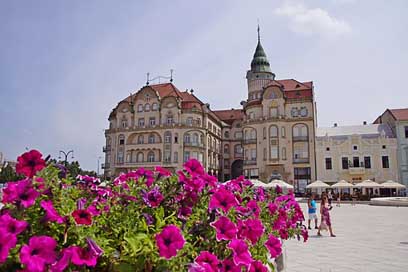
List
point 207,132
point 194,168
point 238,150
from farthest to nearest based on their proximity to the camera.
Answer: point 238,150
point 207,132
point 194,168

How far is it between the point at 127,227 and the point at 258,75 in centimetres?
6109

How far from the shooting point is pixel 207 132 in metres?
52.8

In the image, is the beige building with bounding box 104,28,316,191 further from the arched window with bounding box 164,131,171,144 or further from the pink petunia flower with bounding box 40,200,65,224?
the pink petunia flower with bounding box 40,200,65,224

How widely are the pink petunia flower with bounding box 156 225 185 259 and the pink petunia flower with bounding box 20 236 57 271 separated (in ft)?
1.58

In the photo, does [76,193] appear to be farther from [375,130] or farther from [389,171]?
[375,130]

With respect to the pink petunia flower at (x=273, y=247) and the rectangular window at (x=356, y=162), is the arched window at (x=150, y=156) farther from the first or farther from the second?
the pink petunia flower at (x=273, y=247)

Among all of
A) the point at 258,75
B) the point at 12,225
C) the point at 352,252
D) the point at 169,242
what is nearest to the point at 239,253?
the point at 169,242

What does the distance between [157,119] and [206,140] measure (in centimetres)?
800

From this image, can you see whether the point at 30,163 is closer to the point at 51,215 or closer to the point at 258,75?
the point at 51,215

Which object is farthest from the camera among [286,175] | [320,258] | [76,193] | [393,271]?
[286,175]

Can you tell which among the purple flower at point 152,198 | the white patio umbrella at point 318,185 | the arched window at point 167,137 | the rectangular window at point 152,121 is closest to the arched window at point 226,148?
the arched window at point 167,137

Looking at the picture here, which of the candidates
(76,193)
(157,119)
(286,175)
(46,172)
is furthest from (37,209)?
(157,119)

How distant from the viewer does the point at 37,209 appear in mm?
1945

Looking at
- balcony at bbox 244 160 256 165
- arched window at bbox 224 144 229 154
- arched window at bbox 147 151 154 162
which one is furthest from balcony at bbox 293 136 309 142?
arched window at bbox 147 151 154 162
